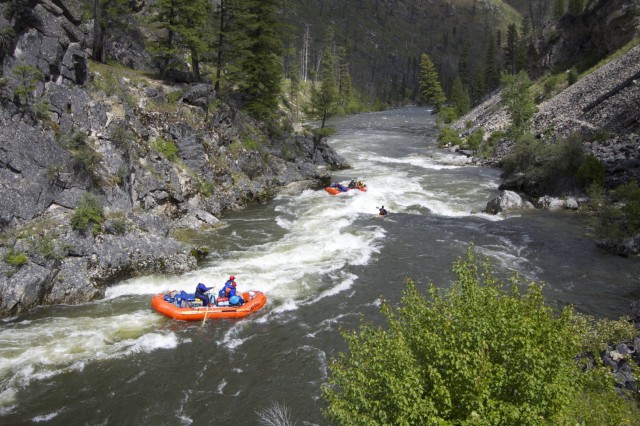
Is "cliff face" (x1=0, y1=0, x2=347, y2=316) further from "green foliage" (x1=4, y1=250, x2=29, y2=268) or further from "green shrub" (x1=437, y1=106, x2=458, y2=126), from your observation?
"green shrub" (x1=437, y1=106, x2=458, y2=126)

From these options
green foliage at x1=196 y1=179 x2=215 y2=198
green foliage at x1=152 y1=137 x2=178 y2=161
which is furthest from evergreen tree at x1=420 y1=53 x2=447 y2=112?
green foliage at x1=152 y1=137 x2=178 y2=161

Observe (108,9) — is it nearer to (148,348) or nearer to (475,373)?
(148,348)

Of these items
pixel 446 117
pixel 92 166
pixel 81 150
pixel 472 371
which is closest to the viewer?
pixel 472 371

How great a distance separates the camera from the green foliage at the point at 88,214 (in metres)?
19.0

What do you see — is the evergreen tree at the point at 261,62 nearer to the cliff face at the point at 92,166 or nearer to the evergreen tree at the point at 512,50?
the cliff face at the point at 92,166

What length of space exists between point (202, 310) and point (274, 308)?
271 centimetres

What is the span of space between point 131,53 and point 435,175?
26.9m

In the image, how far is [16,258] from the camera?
16.6 meters

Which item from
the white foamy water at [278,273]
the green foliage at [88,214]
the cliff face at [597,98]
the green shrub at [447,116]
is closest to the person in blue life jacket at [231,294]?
the white foamy water at [278,273]

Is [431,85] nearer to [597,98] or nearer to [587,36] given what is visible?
[587,36]

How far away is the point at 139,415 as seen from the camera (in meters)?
12.1

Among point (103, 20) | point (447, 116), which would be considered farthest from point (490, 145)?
point (103, 20)

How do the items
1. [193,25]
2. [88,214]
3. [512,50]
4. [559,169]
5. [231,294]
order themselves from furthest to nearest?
[512,50]
[193,25]
[559,169]
[88,214]
[231,294]

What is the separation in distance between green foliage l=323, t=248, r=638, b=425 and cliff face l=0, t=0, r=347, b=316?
14048mm
